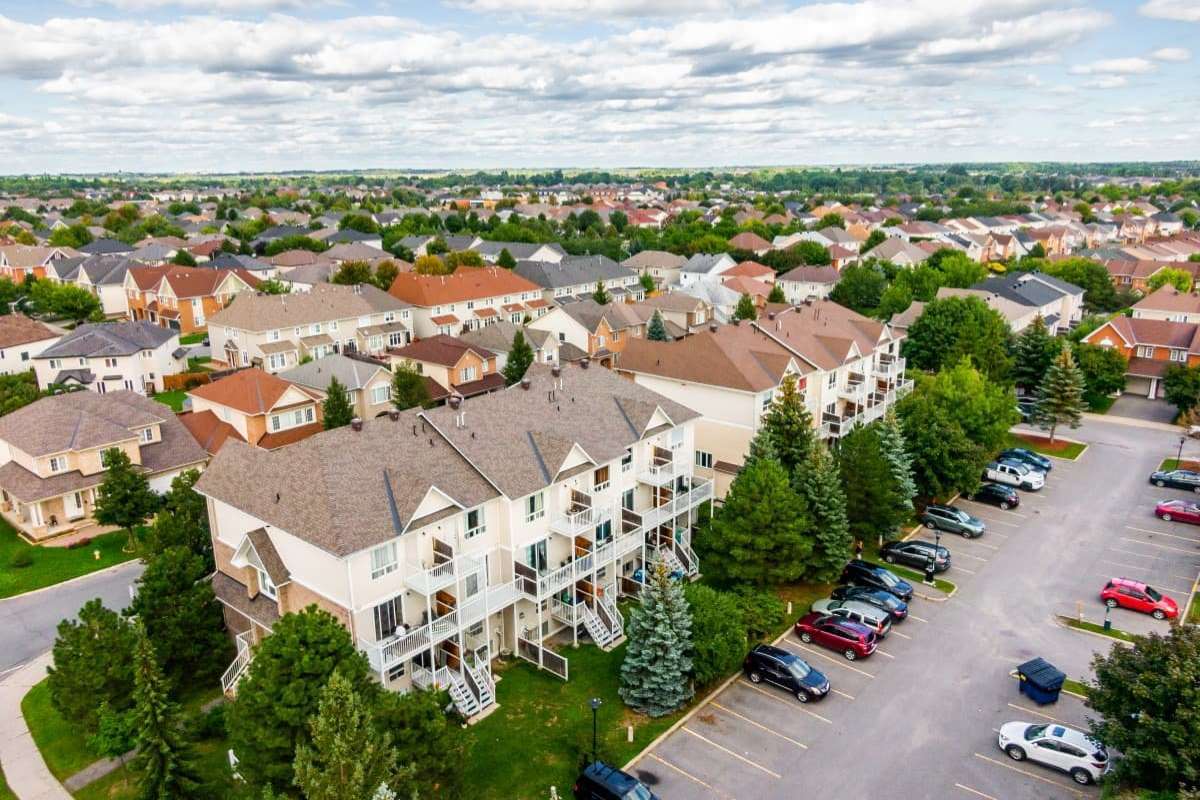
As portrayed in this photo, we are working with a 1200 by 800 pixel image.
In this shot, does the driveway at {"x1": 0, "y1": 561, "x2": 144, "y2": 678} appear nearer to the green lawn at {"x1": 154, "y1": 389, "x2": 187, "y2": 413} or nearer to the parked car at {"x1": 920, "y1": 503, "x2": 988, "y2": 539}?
the green lawn at {"x1": 154, "y1": 389, "x2": 187, "y2": 413}

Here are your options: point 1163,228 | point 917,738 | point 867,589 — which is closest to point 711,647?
point 917,738

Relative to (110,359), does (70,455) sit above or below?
below

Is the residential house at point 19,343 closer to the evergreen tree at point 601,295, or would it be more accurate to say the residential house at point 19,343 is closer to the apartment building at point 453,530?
the apartment building at point 453,530

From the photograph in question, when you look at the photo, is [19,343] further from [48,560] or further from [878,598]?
[878,598]

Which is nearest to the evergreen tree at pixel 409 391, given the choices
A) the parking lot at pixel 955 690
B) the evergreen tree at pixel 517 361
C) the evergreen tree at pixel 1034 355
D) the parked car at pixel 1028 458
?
the evergreen tree at pixel 517 361

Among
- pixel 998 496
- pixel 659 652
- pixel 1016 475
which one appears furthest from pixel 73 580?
pixel 1016 475

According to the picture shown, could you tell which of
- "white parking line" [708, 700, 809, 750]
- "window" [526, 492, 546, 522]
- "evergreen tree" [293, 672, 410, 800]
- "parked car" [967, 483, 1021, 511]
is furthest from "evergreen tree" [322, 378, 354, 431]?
"parked car" [967, 483, 1021, 511]
